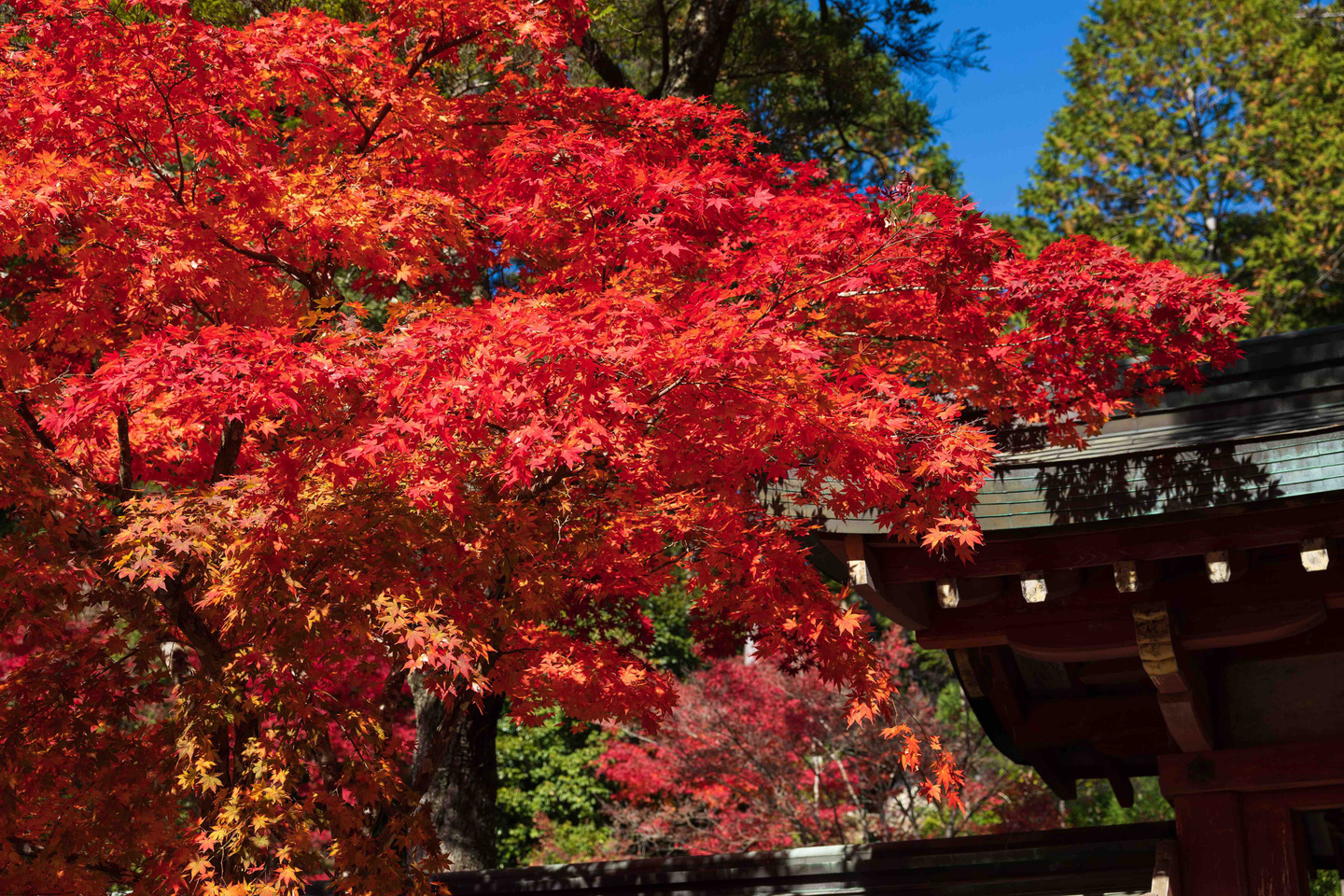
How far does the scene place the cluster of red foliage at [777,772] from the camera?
42.3ft

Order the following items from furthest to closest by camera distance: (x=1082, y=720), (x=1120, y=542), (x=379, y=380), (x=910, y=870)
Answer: (x=1082, y=720), (x=910, y=870), (x=1120, y=542), (x=379, y=380)

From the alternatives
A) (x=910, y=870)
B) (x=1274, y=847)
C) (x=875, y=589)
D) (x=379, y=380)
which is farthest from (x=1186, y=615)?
(x=379, y=380)

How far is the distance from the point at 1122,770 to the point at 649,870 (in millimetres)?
3223

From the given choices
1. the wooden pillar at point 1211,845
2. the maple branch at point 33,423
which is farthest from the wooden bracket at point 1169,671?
the maple branch at point 33,423

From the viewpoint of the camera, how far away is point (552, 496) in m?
5.91

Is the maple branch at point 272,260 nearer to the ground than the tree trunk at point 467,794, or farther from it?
farther from it

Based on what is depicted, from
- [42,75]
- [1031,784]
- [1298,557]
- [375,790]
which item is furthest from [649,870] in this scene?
[1031,784]

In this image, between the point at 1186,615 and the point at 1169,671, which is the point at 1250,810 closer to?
the point at 1169,671

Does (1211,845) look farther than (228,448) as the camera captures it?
No

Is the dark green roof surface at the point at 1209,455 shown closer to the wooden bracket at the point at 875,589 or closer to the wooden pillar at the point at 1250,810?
the wooden bracket at the point at 875,589

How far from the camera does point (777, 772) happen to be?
12781 mm

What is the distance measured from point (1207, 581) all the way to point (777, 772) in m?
8.32

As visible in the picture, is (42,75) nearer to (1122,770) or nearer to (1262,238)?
(1122,770)

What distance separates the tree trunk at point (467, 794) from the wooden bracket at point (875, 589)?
437 centimetres
